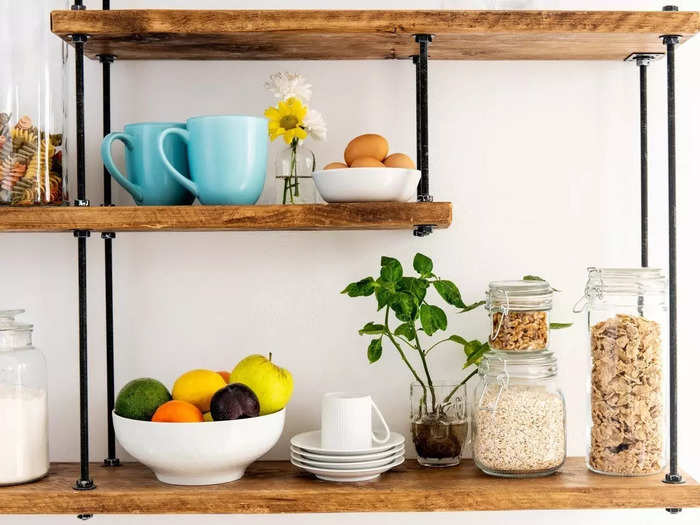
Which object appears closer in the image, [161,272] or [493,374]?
[493,374]

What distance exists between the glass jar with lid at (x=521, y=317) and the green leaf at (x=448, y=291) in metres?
0.06

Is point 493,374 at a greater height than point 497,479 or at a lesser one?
greater

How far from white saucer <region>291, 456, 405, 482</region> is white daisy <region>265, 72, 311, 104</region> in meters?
0.53

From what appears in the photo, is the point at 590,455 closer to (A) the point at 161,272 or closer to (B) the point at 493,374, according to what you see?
(B) the point at 493,374

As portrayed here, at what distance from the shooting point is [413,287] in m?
1.17

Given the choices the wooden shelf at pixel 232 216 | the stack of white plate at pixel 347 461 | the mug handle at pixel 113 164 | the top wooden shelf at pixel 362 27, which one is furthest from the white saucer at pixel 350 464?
the top wooden shelf at pixel 362 27

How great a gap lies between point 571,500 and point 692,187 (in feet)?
1.81

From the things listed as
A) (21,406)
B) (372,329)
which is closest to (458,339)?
(372,329)

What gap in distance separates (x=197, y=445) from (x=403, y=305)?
34cm

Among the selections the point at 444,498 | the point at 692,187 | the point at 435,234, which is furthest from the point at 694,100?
the point at 444,498

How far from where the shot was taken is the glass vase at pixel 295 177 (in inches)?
46.6

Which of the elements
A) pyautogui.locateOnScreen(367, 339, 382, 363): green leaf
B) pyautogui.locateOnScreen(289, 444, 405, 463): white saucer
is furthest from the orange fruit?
pyautogui.locateOnScreen(367, 339, 382, 363): green leaf

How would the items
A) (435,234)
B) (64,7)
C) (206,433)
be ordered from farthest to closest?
(435,234) → (64,7) → (206,433)

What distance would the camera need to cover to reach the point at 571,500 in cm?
107
